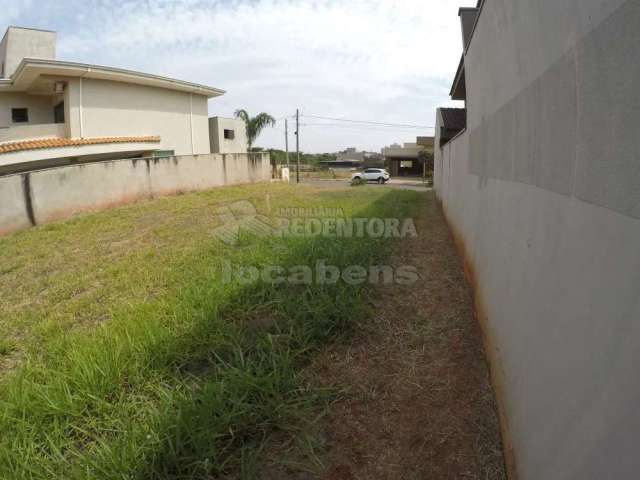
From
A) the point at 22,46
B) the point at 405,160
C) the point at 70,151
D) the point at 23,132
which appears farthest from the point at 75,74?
the point at 405,160

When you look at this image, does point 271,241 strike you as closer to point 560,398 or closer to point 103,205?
point 560,398

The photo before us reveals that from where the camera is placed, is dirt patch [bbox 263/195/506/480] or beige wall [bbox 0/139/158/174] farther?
beige wall [bbox 0/139/158/174]

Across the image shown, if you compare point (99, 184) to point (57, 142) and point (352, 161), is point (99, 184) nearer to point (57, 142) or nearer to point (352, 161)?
point (57, 142)

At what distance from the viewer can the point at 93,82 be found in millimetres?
12484

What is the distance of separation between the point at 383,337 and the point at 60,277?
4051mm

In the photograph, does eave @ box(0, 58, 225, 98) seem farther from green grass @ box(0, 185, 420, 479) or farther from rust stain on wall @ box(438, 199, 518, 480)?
rust stain on wall @ box(438, 199, 518, 480)

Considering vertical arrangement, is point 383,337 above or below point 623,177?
below

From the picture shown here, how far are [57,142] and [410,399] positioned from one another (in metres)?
12.2

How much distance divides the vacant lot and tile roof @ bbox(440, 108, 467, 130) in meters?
8.23

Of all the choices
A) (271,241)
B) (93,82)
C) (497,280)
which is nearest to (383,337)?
(497,280)

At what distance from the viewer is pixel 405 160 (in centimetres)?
3388

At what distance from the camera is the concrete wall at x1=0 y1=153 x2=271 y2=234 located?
26.0ft

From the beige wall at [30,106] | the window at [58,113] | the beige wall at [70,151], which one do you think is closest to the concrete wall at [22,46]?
the beige wall at [30,106]

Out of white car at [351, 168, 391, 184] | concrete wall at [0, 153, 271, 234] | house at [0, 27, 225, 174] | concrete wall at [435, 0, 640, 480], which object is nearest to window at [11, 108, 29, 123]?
house at [0, 27, 225, 174]
